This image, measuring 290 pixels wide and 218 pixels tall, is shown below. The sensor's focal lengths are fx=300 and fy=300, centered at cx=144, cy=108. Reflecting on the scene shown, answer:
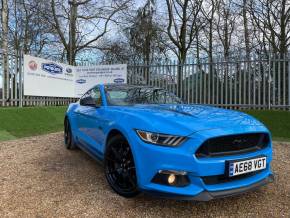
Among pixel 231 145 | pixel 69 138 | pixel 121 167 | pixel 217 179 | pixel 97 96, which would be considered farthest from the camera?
pixel 69 138

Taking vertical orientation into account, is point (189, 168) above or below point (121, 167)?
above

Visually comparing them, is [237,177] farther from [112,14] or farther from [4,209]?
[112,14]

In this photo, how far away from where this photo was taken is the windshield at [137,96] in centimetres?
439

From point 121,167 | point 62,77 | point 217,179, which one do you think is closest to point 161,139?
point 217,179

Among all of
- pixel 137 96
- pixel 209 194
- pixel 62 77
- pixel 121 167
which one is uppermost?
pixel 62 77

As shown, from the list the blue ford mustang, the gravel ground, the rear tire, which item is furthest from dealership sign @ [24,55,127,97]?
the blue ford mustang

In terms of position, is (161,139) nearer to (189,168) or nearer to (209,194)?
(189,168)

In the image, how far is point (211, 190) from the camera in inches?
112

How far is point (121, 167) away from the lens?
140 inches

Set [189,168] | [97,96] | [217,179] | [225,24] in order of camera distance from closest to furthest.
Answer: [189,168] → [217,179] → [97,96] → [225,24]

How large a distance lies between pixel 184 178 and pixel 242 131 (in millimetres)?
786

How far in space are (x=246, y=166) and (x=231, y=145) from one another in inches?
10.0

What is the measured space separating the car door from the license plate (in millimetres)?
1806

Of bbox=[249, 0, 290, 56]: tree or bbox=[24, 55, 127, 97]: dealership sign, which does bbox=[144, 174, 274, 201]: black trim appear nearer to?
bbox=[24, 55, 127, 97]: dealership sign
